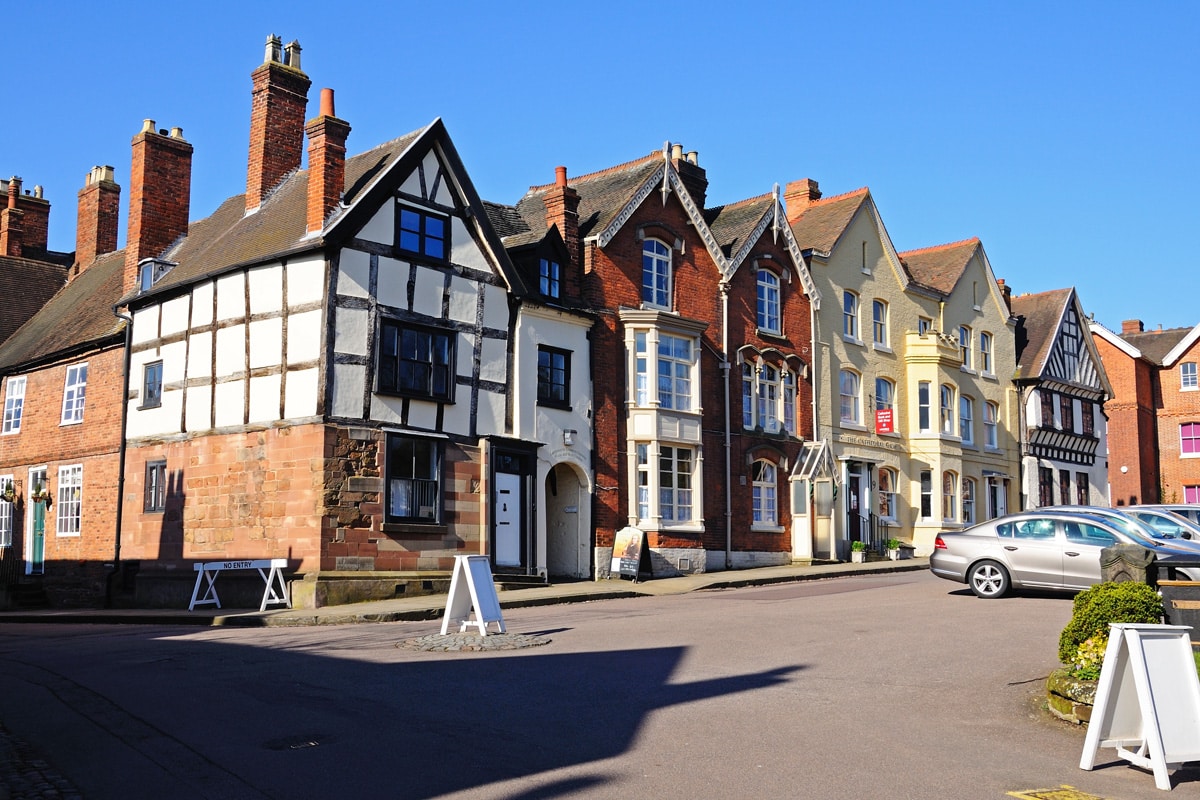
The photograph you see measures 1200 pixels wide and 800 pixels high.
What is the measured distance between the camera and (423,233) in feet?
82.4

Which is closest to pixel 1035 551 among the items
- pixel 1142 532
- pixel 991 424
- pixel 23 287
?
pixel 1142 532

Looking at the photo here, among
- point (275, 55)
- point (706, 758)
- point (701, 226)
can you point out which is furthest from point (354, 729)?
point (701, 226)

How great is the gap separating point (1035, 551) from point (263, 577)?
14135mm

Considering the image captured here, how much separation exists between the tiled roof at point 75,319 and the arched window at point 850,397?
68.9 ft

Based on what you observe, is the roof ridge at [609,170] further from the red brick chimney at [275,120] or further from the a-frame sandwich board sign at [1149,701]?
Answer: the a-frame sandwich board sign at [1149,701]

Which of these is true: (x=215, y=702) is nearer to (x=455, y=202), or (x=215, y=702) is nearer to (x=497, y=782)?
(x=497, y=782)

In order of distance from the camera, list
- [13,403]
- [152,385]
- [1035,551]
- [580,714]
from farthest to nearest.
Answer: [13,403], [152,385], [1035,551], [580,714]

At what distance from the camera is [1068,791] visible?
818cm

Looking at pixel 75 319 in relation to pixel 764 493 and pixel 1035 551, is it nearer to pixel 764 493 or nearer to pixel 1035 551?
pixel 764 493

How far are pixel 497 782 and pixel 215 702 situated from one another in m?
4.20

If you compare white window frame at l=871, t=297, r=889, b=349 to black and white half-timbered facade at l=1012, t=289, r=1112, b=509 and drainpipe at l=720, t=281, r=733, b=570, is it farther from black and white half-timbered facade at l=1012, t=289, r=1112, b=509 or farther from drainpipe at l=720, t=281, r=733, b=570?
black and white half-timbered facade at l=1012, t=289, r=1112, b=509

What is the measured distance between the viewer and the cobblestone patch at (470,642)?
46.5ft

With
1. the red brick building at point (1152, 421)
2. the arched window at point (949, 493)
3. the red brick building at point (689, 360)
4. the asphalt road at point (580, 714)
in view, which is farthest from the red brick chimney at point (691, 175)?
the red brick building at point (1152, 421)

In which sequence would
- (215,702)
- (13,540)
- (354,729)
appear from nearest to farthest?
(354,729) → (215,702) → (13,540)
